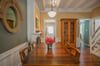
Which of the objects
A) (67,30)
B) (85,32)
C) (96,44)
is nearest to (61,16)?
(67,30)

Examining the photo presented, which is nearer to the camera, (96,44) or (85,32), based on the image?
(96,44)

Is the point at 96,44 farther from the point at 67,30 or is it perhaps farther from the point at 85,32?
the point at 85,32

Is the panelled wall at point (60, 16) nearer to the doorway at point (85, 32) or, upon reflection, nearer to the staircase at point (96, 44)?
the doorway at point (85, 32)

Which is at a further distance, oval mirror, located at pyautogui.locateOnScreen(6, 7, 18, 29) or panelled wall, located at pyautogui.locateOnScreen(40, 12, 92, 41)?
panelled wall, located at pyautogui.locateOnScreen(40, 12, 92, 41)

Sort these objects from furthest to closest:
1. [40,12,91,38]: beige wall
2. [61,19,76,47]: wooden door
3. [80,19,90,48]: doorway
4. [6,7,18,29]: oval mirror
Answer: [80,19,90,48]: doorway, [40,12,91,38]: beige wall, [61,19,76,47]: wooden door, [6,7,18,29]: oval mirror

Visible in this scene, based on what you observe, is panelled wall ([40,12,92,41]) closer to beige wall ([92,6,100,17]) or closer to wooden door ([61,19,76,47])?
beige wall ([92,6,100,17])

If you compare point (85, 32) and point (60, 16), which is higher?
point (60, 16)

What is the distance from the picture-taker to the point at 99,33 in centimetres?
534

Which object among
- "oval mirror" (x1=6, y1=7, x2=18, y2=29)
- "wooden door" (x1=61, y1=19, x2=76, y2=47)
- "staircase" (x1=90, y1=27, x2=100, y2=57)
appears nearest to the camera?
"oval mirror" (x1=6, y1=7, x2=18, y2=29)

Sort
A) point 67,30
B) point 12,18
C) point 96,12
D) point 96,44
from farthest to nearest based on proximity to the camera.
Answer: point 96,12, point 67,30, point 96,44, point 12,18

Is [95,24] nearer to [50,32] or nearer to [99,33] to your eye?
[99,33]

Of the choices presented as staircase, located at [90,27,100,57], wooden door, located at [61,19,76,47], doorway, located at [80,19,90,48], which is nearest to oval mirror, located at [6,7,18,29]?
wooden door, located at [61,19,76,47]

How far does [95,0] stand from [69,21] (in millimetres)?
1788

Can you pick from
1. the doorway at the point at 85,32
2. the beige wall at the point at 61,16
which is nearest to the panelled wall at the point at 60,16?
the beige wall at the point at 61,16
